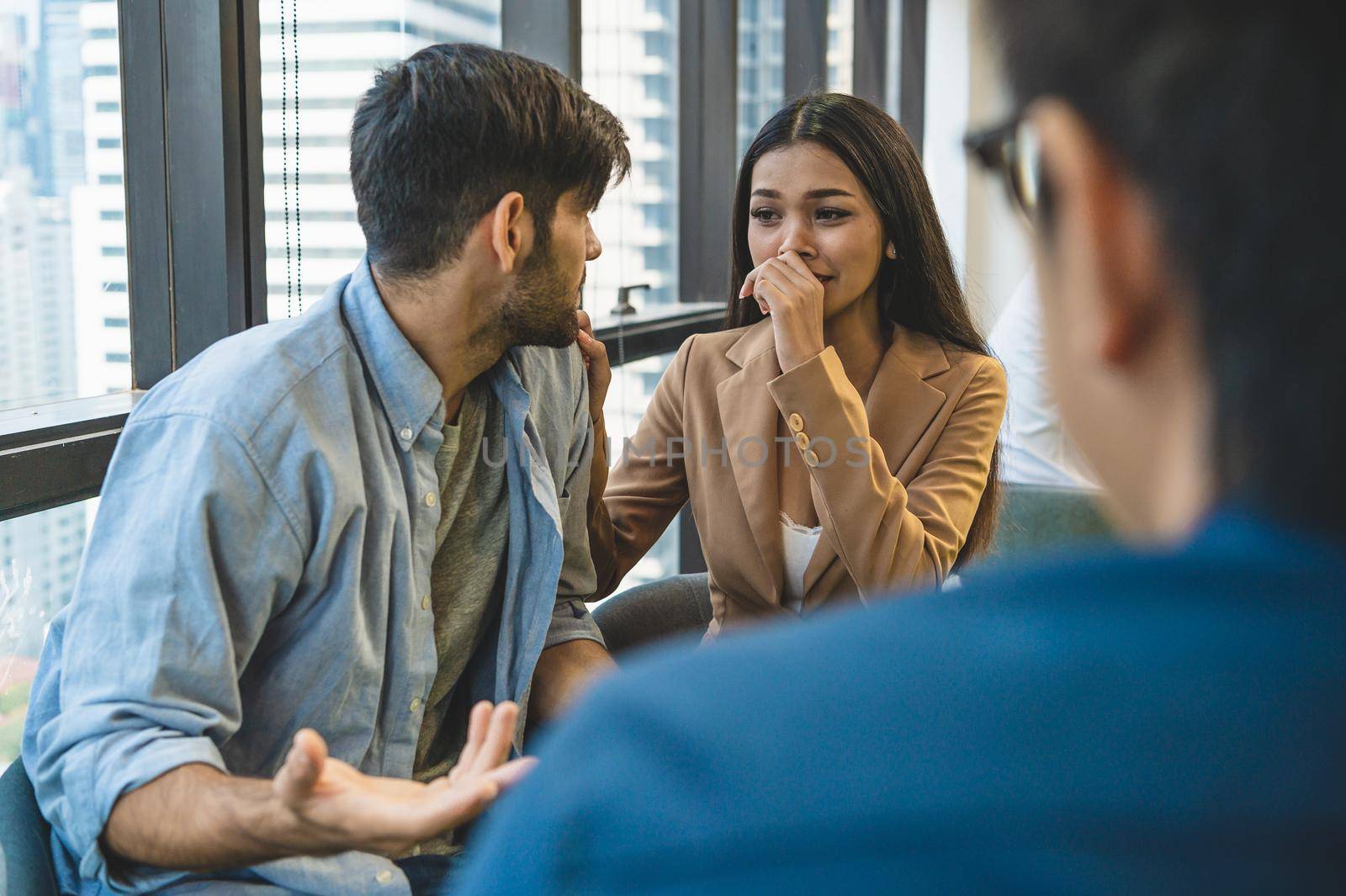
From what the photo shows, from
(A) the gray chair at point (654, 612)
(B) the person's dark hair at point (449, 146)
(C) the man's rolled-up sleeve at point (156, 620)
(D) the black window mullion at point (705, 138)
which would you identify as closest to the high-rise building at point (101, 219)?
(B) the person's dark hair at point (449, 146)

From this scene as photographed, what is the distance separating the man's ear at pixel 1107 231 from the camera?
1.35 feet

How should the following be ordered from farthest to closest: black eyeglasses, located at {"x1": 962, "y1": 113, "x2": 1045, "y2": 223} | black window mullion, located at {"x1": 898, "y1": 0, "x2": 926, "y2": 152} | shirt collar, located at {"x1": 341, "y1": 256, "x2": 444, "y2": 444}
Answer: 1. black window mullion, located at {"x1": 898, "y1": 0, "x2": 926, "y2": 152}
2. shirt collar, located at {"x1": 341, "y1": 256, "x2": 444, "y2": 444}
3. black eyeglasses, located at {"x1": 962, "y1": 113, "x2": 1045, "y2": 223}

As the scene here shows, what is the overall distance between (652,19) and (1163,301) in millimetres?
3385

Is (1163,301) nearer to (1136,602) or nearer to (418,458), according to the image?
(1136,602)

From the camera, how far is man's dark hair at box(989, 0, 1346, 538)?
38 cm

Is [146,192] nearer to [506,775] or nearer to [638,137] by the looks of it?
[506,775]

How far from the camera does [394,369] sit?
1.41 m

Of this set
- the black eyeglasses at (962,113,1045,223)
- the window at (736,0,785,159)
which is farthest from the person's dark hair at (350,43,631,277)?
the window at (736,0,785,159)

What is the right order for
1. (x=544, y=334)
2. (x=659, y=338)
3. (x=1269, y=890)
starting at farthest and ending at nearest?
(x=659, y=338)
(x=544, y=334)
(x=1269, y=890)

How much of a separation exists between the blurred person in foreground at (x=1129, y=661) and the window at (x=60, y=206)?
160 cm

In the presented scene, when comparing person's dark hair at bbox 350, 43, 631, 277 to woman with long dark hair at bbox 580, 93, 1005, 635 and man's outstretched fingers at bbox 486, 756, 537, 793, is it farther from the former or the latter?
man's outstretched fingers at bbox 486, 756, 537, 793

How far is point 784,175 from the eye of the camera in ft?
6.63

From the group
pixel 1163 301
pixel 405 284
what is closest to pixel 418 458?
pixel 405 284

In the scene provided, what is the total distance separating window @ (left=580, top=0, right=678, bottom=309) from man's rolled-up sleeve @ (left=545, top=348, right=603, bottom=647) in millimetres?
1354
